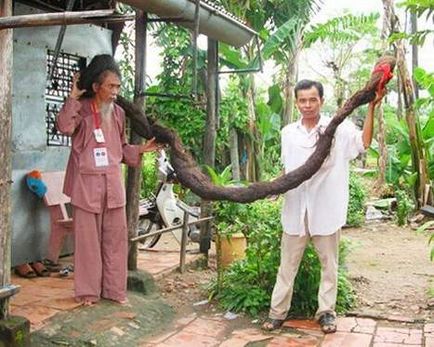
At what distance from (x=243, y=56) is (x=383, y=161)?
350cm

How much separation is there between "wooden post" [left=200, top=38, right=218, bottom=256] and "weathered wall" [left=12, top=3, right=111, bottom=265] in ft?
4.94

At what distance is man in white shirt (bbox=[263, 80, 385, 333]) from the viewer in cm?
438

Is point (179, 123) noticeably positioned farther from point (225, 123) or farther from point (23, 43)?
point (23, 43)

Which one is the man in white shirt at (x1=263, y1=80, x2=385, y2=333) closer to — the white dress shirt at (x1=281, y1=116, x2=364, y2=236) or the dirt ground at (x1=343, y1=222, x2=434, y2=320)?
the white dress shirt at (x1=281, y1=116, x2=364, y2=236)

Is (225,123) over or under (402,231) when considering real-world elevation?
over

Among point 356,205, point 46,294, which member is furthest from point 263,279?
point 356,205

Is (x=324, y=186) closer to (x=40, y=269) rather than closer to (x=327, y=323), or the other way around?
(x=327, y=323)

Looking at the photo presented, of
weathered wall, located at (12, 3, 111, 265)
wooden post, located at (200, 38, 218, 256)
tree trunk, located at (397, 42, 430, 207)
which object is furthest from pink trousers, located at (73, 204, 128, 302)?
tree trunk, located at (397, 42, 430, 207)

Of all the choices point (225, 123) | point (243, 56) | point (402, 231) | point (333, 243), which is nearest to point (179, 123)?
point (225, 123)

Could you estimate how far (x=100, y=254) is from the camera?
4.62 meters

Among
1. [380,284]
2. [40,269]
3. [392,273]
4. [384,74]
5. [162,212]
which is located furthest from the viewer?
[162,212]

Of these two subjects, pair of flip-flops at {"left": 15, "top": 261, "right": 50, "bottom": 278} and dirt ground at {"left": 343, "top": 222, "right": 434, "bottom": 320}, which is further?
pair of flip-flops at {"left": 15, "top": 261, "right": 50, "bottom": 278}

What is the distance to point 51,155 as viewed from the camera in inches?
223

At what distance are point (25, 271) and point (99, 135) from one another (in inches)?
62.2
